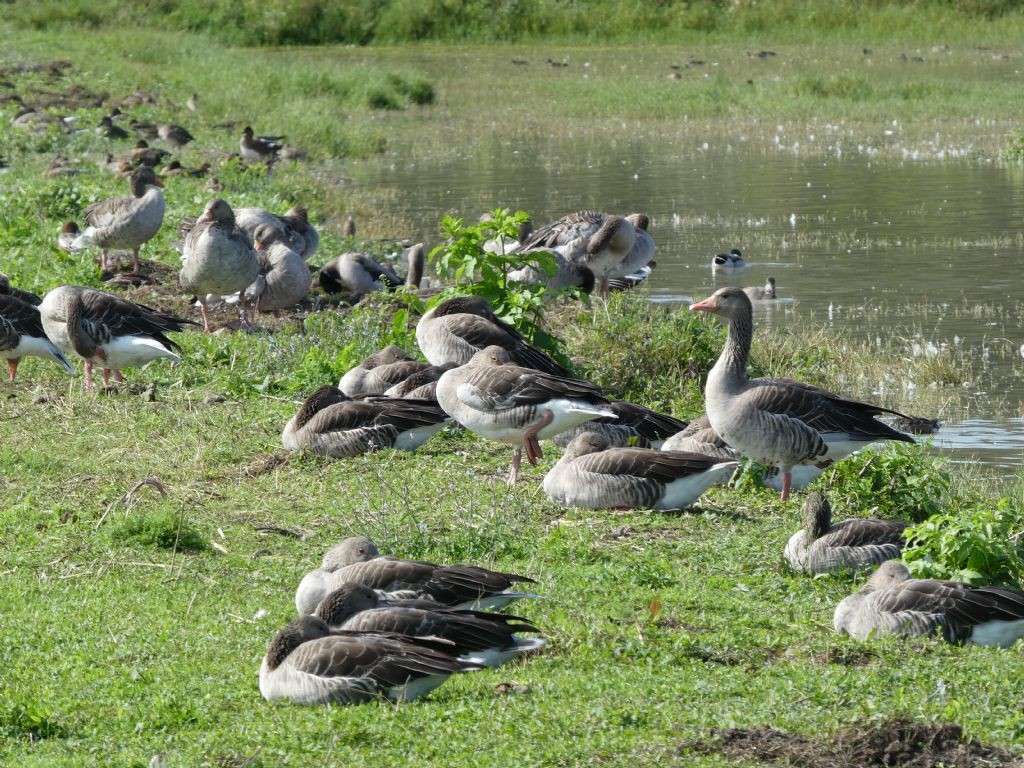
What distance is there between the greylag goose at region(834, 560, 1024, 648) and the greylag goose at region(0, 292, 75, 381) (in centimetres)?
898

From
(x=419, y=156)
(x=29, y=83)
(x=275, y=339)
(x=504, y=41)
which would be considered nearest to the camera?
(x=275, y=339)

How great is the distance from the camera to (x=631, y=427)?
1198 centimetres

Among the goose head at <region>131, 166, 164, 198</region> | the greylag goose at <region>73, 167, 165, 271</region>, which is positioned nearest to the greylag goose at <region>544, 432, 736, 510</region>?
the greylag goose at <region>73, 167, 165, 271</region>

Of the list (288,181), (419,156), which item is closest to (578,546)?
(288,181)

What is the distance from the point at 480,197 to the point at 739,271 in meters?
8.70

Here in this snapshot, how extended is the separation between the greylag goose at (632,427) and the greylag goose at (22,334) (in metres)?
5.30

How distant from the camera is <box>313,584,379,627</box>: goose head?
7305mm

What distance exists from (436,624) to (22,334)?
27.6ft

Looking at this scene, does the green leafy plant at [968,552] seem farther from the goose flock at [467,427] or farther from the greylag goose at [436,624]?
the greylag goose at [436,624]

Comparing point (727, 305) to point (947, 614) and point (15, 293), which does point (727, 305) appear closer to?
point (947, 614)

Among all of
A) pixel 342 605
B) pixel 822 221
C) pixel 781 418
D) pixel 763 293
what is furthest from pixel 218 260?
pixel 822 221

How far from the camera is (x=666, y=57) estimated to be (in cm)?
5500

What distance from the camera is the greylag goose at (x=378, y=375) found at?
43.5ft

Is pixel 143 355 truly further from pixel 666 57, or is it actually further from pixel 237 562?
pixel 666 57
